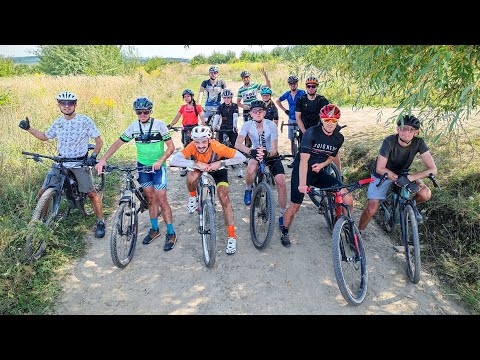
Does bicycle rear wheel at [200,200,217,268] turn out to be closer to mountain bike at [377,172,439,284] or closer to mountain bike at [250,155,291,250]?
mountain bike at [250,155,291,250]

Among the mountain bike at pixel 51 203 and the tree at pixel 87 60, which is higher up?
the tree at pixel 87 60

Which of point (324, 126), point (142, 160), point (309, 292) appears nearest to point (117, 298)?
point (142, 160)

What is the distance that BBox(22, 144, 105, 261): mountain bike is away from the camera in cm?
453

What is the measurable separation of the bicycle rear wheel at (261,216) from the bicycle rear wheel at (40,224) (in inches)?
120

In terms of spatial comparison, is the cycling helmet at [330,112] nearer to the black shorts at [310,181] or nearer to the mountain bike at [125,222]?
the black shorts at [310,181]

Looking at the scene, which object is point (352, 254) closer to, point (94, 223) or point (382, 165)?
point (382, 165)

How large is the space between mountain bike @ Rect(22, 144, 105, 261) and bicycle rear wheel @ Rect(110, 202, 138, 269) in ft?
3.68

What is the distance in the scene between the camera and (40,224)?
15.1 feet

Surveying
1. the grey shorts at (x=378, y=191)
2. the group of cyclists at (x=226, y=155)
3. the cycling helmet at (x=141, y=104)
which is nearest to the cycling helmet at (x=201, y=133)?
the group of cyclists at (x=226, y=155)

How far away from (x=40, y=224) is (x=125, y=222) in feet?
3.94

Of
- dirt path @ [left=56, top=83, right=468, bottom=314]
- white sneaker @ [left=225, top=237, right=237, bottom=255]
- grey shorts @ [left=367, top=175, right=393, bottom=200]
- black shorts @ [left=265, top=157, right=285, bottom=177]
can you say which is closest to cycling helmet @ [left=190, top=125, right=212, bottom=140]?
black shorts @ [left=265, top=157, right=285, bottom=177]

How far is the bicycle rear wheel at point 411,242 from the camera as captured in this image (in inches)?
160

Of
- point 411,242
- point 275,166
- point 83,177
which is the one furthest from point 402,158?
point 83,177

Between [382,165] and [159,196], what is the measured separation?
3.33 meters
